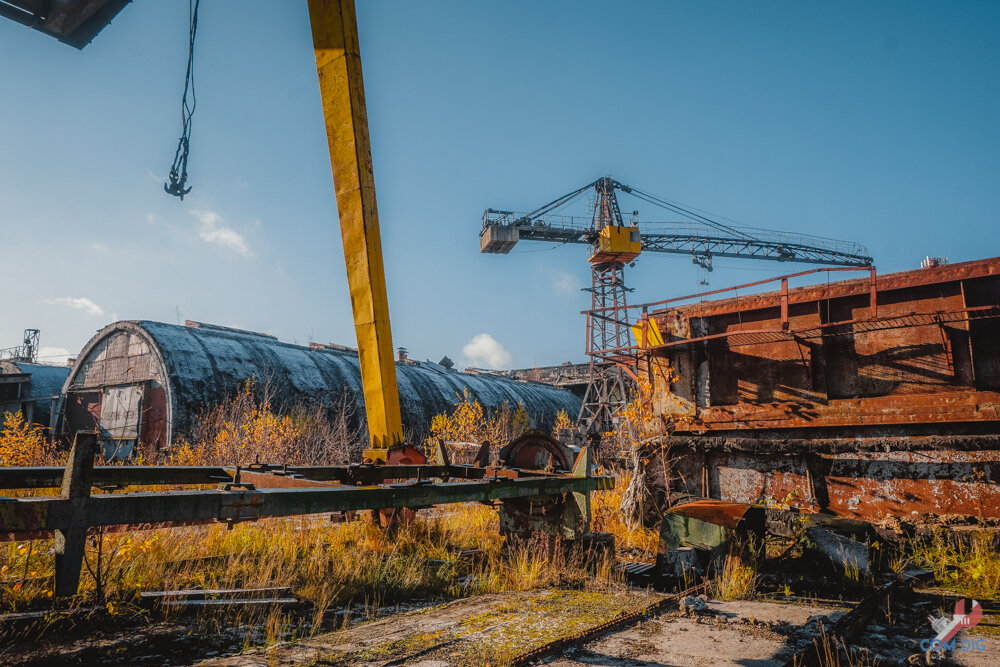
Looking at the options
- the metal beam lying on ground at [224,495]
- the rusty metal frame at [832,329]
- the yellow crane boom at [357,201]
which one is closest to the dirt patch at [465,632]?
the metal beam lying on ground at [224,495]

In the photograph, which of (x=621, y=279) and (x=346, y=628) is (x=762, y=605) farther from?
(x=621, y=279)

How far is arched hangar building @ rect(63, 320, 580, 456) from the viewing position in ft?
46.7

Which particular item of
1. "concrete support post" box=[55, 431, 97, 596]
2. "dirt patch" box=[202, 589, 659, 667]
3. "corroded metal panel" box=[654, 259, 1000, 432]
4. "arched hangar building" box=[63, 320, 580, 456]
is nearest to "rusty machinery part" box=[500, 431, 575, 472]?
"dirt patch" box=[202, 589, 659, 667]

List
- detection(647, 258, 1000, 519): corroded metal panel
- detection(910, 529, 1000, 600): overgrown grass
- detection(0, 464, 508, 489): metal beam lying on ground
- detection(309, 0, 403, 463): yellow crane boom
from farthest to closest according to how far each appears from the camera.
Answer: detection(647, 258, 1000, 519): corroded metal panel < detection(309, 0, 403, 463): yellow crane boom < detection(910, 529, 1000, 600): overgrown grass < detection(0, 464, 508, 489): metal beam lying on ground

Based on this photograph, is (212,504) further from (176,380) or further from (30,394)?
(30,394)

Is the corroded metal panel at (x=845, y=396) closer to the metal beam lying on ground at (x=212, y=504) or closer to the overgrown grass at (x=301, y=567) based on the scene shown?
the overgrown grass at (x=301, y=567)

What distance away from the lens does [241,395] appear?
14.0 meters

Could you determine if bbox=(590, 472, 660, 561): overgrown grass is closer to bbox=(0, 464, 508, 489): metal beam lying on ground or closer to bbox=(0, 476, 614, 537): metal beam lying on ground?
bbox=(0, 464, 508, 489): metal beam lying on ground

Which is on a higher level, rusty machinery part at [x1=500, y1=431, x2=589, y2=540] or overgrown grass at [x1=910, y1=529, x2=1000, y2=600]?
rusty machinery part at [x1=500, y1=431, x2=589, y2=540]

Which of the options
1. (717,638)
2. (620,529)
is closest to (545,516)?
(620,529)

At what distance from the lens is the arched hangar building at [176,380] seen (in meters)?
14.2

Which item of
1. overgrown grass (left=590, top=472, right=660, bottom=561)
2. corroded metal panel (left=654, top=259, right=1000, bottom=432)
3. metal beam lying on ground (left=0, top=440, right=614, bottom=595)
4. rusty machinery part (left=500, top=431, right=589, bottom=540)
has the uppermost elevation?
corroded metal panel (left=654, top=259, right=1000, bottom=432)

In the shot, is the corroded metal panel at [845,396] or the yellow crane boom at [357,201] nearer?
the yellow crane boom at [357,201]

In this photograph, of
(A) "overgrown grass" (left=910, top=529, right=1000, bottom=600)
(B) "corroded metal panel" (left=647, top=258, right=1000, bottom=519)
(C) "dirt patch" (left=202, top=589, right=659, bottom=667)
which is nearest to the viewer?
(C) "dirt patch" (left=202, top=589, right=659, bottom=667)
